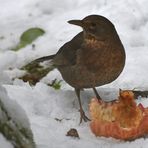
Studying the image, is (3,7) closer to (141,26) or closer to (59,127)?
(141,26)

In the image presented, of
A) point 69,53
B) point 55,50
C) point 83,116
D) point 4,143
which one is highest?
point 4,143

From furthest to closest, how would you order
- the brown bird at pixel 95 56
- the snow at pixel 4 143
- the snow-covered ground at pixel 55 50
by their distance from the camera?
1. the brown bird at pixel 95 56
2. the snow-covered ground at pixel 55 50
3. the snow at pixel 4 143

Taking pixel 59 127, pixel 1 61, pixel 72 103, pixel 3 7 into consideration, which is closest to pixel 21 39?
pixel 1 61

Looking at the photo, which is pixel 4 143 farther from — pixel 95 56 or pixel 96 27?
pixel 96 27

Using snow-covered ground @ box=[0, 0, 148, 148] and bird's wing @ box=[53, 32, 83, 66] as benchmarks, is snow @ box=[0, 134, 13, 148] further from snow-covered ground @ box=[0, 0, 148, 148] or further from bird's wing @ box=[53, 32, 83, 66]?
bird's wing @ box=[53, 32, 83, 66]

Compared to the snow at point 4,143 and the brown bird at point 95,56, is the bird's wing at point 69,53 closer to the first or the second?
the brown bird at point 95,56

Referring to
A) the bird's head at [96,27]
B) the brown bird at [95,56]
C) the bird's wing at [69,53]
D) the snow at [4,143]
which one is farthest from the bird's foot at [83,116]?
the snow at [4,143]

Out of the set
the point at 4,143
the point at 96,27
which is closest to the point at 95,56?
the point at 96,27
